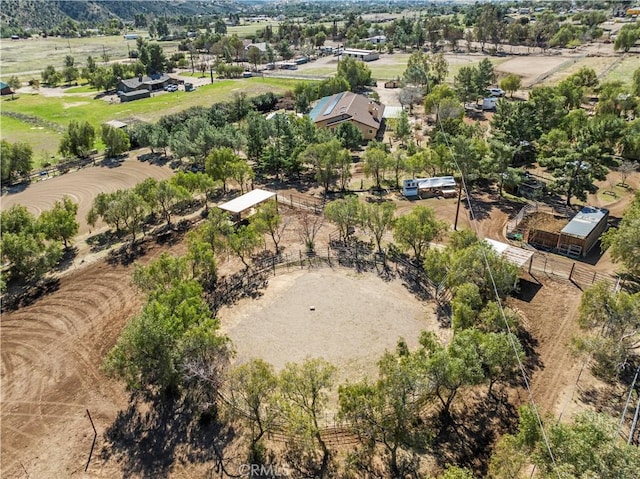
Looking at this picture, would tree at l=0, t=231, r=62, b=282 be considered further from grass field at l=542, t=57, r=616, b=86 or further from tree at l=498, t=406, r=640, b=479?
grass field at l=542, t=57, r=616, b=86

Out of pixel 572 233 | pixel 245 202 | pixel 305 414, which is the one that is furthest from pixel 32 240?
pixel 572 233

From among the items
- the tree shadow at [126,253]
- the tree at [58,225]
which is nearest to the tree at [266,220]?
the tree shadow at [126,253]

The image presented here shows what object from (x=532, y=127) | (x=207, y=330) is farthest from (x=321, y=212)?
(x=532, y=127)

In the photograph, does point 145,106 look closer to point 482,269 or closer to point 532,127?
point 532,127

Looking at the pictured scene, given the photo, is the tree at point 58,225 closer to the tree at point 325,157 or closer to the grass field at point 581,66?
the tree at point 325,157

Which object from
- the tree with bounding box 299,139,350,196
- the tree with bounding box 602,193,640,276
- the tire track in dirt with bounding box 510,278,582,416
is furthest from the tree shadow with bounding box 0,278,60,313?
the tree with bounding box 602,193,640,276
